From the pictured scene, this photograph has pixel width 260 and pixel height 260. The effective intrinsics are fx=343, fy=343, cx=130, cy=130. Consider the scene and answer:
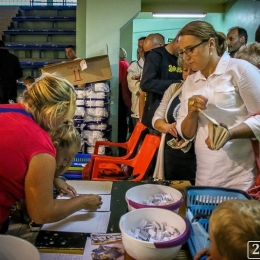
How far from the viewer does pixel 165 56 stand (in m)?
2.57

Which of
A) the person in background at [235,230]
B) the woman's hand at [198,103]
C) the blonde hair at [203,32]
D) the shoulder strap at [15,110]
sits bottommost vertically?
the person in background at [235,230]

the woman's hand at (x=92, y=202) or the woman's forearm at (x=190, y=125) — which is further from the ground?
the woman's forearm at (x=190, y=125)

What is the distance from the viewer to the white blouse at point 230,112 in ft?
4.58

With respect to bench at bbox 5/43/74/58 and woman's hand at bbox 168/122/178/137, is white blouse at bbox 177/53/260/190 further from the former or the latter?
bench at bbox 5/43/74/58

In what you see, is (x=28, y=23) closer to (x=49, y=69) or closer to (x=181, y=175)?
(x=49, y=69)

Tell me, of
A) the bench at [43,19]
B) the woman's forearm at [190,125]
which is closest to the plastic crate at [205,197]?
the woman's forearm at [190,125]

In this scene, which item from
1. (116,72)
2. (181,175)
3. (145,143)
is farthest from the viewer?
(116,72)

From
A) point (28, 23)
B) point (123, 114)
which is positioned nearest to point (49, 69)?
point (123, 114)

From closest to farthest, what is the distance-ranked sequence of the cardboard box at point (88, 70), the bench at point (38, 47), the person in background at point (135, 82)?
1. the cardboard box at point (88, 70)
2. the person in background at point (135, 82)
3. the bench at point (38, 47)

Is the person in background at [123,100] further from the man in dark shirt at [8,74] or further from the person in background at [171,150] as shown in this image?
the person in background at [171,150]

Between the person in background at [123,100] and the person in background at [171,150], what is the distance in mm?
2449

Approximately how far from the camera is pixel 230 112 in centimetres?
144

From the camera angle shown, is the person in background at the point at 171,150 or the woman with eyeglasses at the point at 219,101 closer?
the woman with eyeglasses at the point at 219,101

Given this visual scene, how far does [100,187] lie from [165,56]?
1288 mm
